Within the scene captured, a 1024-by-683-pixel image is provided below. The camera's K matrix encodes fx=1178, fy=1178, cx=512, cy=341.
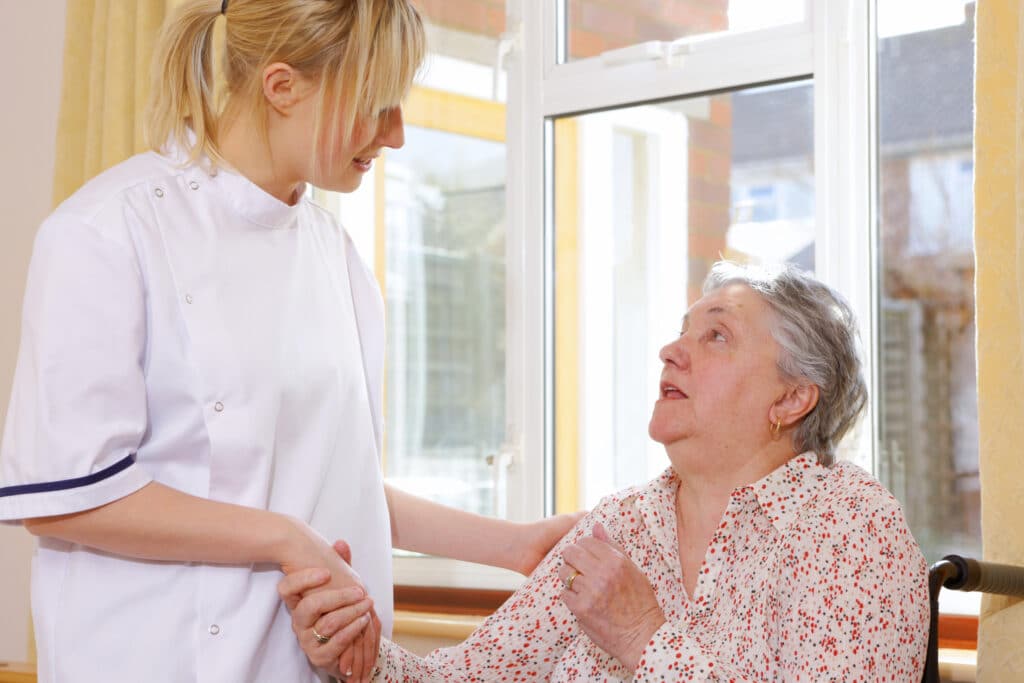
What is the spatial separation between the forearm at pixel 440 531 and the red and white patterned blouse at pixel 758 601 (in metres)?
0.09

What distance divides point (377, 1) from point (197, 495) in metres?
0.65

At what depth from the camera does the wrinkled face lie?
5.52 feet

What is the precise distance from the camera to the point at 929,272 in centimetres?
227

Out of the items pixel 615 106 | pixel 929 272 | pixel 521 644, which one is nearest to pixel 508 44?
pixel 615 106

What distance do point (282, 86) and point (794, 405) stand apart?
83 centimetres

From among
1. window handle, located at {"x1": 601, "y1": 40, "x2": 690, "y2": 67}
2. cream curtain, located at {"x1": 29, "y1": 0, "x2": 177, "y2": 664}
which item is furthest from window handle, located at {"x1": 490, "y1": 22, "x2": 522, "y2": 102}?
cream curtain, located at {"x1": 29, "y1": 0, "x2": 177, "y2": 664}

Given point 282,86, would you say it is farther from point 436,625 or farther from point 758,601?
point 436,625

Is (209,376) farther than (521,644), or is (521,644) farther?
(521,644)

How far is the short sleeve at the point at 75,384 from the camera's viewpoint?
1308mm

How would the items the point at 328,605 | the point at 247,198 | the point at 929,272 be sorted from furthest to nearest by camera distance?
the point at 929,272, the point at 247,198, the point at 328,605

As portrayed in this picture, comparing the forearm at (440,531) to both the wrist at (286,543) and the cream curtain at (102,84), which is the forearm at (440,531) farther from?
the cream curtain at (102,84)

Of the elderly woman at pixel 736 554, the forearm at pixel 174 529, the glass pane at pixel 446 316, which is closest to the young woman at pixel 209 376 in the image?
the forearm at pixel 174 529

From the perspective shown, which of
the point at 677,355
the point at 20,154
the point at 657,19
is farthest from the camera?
the point at 20,154

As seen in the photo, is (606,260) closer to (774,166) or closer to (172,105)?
(774,166)
